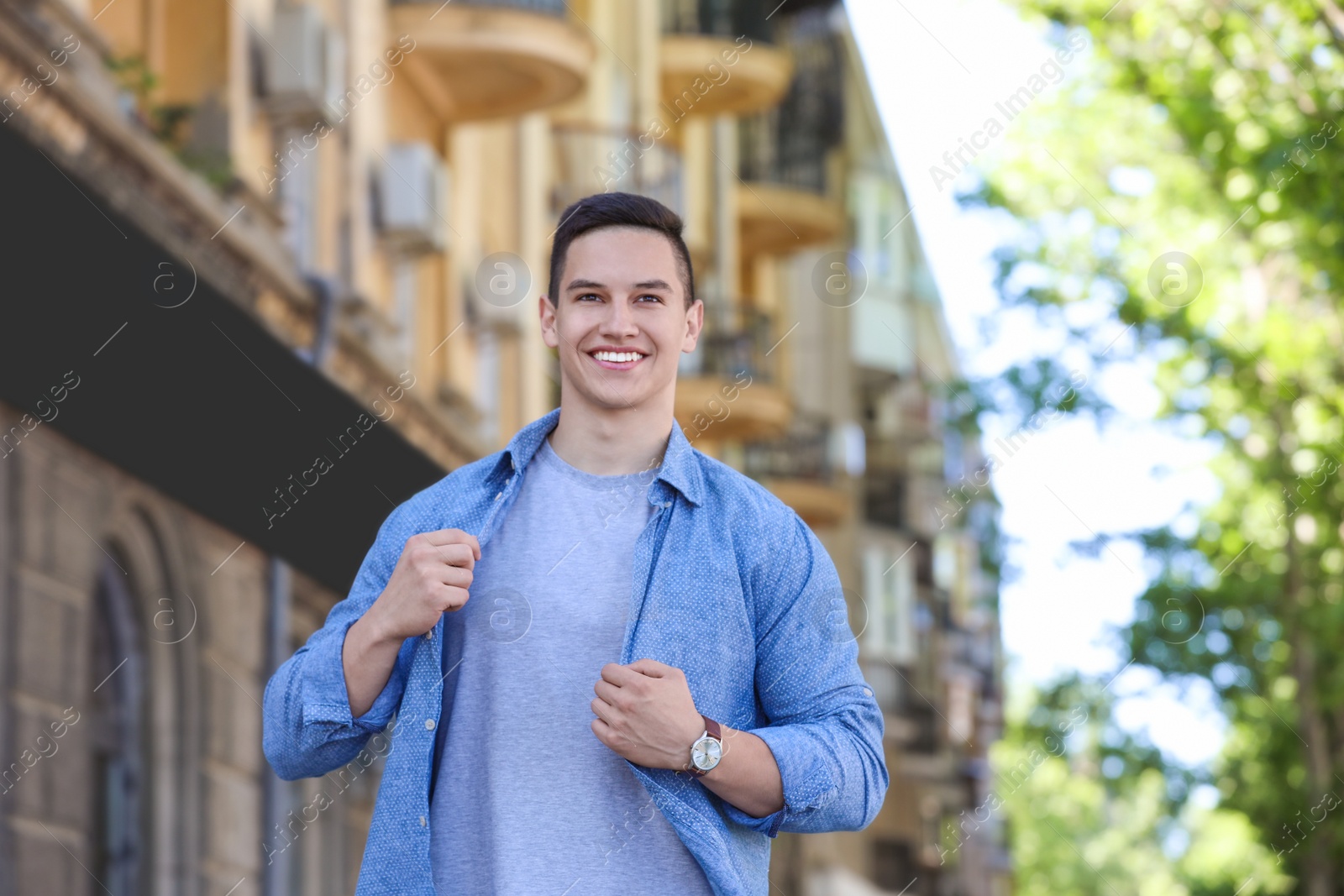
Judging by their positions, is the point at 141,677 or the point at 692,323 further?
the point at 141,677

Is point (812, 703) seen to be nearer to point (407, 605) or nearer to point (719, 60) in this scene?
point (407, 605)

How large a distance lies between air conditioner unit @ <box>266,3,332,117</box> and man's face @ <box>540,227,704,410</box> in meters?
8.02

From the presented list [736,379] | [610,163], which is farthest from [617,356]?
[736,379]

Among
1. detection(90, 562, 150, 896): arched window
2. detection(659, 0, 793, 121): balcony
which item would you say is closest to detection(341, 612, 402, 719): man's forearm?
detection(90, 562, 150, 896): arched window

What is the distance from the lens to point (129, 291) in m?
7.43

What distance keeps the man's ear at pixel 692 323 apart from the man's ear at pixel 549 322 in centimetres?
21

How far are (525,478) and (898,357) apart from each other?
3580 centimetres

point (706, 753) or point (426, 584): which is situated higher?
point (426, 584)

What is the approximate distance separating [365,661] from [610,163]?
15.5 m

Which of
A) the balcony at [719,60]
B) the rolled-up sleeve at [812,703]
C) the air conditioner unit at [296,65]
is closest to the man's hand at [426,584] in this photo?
the rolled-up sleeve at [812,703]

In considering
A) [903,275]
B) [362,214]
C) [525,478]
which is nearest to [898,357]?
[903,275]

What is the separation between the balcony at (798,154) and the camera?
2666 cm

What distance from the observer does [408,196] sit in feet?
43.0

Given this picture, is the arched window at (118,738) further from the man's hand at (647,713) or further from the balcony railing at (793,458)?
the balcony railing at (793,458)
